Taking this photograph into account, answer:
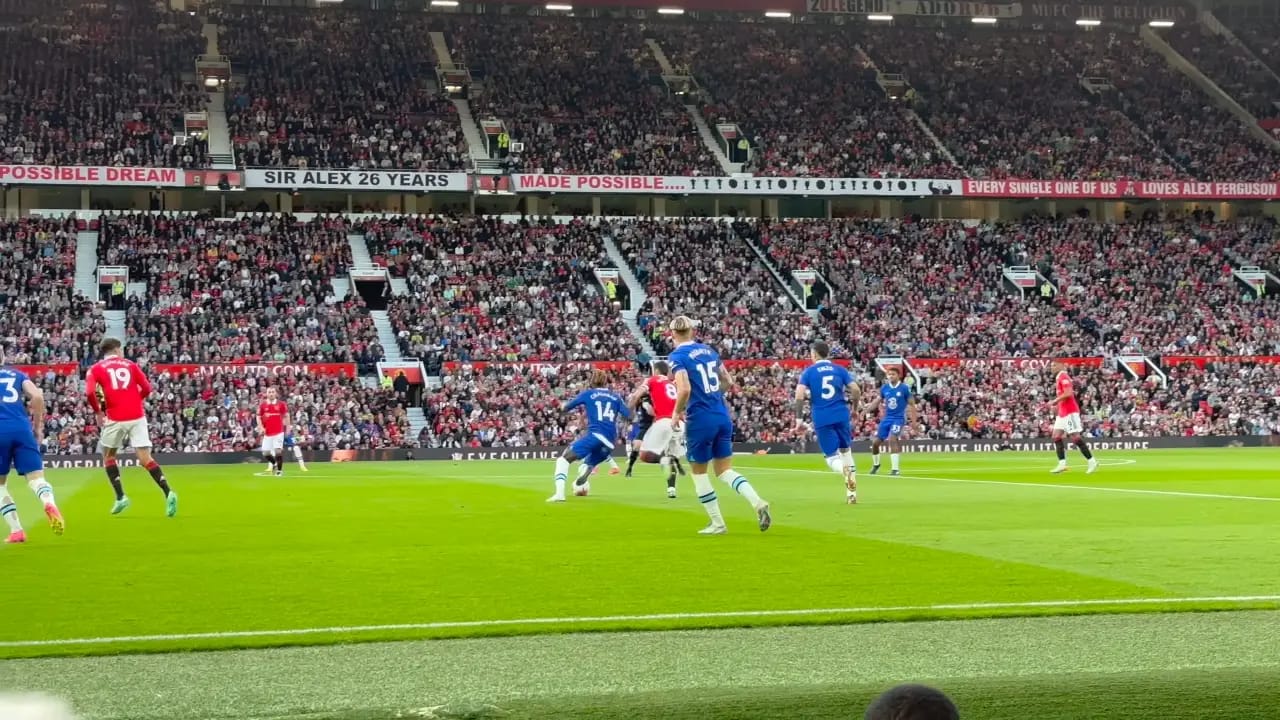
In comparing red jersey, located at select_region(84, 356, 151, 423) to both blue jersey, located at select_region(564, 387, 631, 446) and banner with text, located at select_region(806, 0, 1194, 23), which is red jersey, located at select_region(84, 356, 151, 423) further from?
banner with text, located at select_region(806, 0, 1194, 23)

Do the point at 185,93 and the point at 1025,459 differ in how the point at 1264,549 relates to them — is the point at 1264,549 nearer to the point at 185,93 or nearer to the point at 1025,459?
the point at 1025,459

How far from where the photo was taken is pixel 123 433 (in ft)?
68.1

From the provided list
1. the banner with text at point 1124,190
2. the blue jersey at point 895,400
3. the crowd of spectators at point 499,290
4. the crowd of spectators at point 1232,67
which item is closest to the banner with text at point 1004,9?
the crowd of spectators at point 1232,67

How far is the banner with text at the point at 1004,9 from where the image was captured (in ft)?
256

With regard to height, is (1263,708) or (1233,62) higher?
(1233,62)

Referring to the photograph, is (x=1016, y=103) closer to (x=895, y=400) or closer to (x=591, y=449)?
(x=895, y=400)

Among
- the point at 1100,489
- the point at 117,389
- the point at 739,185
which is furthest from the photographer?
the point at 739,185

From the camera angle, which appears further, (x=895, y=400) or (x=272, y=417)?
(x=272, y=417)

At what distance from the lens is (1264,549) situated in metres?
14.4

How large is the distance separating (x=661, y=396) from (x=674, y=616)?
16.1 meters

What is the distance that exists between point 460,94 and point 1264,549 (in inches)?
2323

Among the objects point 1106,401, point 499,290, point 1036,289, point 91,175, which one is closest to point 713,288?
point 499,290

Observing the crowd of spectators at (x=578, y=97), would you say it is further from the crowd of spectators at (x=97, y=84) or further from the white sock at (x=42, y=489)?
the white sock at (x=42, y=489)

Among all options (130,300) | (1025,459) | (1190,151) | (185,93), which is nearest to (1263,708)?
A: (1025,459)
